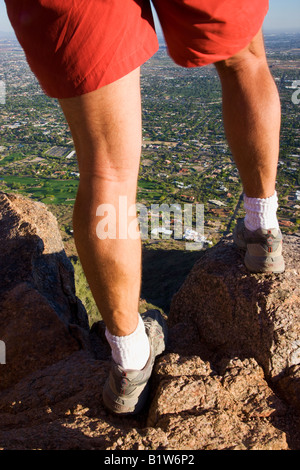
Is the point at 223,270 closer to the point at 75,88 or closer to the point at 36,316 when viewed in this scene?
the point at 36,316

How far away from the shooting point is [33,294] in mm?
2564

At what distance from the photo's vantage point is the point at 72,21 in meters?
1.19

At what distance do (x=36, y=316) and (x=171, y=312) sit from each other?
0.93 metres

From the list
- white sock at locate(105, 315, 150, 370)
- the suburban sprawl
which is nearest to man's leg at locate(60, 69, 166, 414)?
white sock at locate(105, 315, 150, 370)

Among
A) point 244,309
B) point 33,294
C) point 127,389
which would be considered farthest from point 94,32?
point 33,294

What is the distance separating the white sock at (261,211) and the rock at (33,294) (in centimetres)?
129

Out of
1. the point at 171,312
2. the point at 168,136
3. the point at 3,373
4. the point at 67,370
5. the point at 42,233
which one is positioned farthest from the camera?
the point at 168,136

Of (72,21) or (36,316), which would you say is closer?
(72,21)

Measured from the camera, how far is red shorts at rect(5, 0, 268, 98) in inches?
47.1

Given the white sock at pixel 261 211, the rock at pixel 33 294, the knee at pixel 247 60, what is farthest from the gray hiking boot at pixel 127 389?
the knee at pixel 247 60

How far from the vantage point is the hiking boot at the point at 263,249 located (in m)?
2.08

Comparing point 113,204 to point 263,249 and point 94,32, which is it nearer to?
point 94,32
